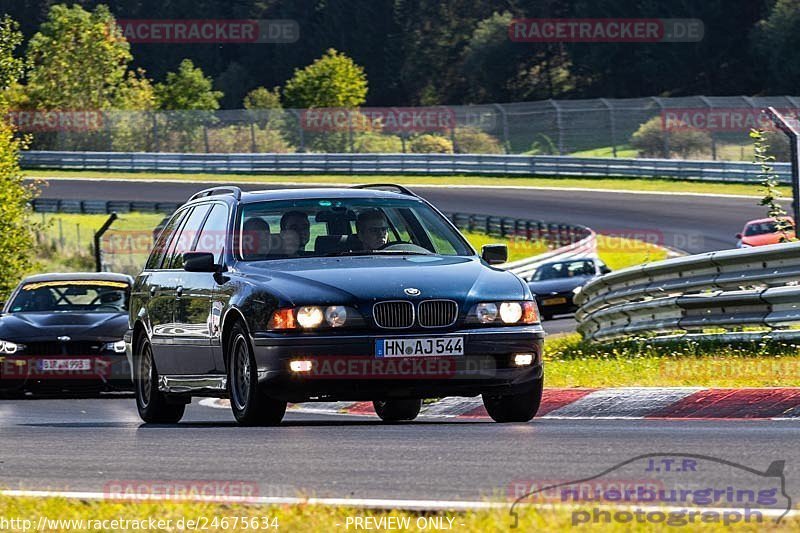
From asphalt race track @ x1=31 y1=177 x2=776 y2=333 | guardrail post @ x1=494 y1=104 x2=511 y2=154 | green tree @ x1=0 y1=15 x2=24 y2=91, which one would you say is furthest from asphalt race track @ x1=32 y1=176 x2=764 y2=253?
green tree @ x1=0 y1=15 x2=24 y2=91

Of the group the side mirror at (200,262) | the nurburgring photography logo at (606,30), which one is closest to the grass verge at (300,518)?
the side mirror at (200,262)

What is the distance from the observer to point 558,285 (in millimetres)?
31078

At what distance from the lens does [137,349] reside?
1231cm

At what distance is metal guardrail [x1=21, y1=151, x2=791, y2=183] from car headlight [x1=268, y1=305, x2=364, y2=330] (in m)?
44.4

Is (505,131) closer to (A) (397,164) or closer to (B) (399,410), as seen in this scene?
(A) (397,164)

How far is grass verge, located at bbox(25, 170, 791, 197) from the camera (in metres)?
53.2

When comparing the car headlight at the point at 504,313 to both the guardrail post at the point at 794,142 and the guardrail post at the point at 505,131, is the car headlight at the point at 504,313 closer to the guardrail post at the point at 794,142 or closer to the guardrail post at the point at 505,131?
the guardrail post at the point at 794,142

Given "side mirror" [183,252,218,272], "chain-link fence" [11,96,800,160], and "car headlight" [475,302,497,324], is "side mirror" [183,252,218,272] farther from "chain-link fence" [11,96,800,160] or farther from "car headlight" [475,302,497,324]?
"chain-link fence" [11,96,800,160]

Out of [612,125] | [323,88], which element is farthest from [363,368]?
[323,88]

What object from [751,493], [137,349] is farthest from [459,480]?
[137,349]

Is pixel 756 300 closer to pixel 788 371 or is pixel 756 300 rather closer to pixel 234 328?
pixel 788 371

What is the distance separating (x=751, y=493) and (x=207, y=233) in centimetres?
594

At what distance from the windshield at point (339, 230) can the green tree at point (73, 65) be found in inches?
3097

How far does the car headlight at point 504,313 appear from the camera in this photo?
9.50 metres
